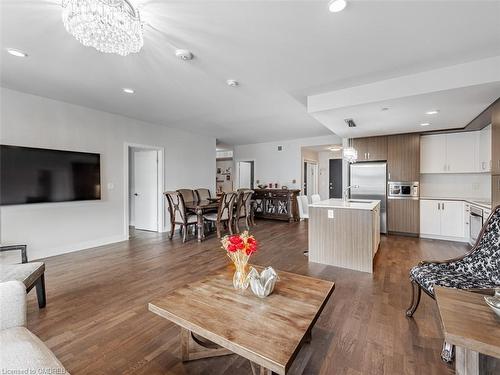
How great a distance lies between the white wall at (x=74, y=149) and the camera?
3.53 m

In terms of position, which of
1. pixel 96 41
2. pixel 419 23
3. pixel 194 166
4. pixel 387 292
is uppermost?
pixel 419 23

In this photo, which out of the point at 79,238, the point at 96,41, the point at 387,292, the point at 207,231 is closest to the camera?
the point at 96,41

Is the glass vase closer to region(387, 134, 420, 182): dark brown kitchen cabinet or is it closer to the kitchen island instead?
the kitchen island

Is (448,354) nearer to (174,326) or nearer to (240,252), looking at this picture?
(240,252)

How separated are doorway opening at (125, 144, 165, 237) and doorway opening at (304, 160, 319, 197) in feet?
15.8

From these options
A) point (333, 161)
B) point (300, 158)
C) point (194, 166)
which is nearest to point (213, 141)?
point (194, 166)

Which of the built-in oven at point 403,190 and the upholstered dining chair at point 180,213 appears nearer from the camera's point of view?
the upholstered dining chair at point 180,213

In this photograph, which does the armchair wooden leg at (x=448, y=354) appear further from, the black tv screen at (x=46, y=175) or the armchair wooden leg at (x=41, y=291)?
the black tv screen at (x=46, y=175)

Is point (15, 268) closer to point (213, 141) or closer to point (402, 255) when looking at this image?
point (402, 255)

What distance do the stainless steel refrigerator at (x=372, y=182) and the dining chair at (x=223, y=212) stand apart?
9.69 ft

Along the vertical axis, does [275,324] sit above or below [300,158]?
below

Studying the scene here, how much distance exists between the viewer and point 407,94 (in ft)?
9.56

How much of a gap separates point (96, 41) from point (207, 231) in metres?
4.73

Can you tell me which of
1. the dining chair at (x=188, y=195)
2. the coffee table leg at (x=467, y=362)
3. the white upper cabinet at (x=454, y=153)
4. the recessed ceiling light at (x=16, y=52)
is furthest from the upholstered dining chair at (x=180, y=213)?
the white upper cabinet at (x=454, y=153)
